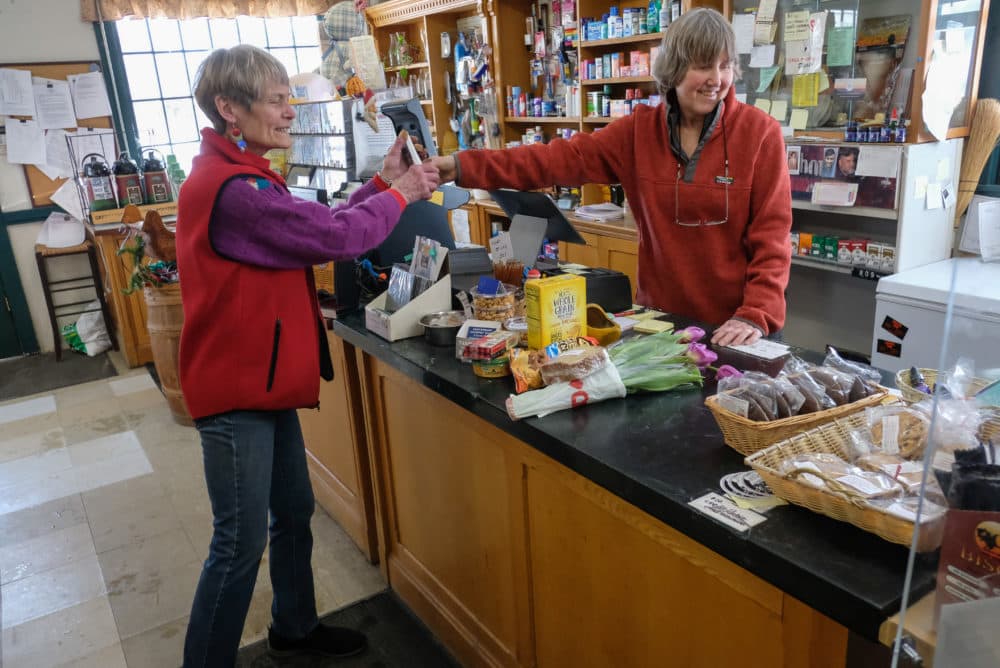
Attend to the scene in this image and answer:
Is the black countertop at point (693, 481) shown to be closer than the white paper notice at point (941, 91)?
Yes

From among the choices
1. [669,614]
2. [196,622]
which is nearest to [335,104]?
[196,622]

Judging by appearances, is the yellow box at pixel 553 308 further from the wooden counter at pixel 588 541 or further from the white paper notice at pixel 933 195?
the white paper notice at pixel 933 195

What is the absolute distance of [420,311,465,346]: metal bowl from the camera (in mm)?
1994

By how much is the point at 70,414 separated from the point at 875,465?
4.58 m

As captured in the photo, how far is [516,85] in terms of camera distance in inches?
203

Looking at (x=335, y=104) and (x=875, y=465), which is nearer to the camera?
(x=875, y=465)

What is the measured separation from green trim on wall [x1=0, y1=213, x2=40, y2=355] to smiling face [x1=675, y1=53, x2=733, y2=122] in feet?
17.1

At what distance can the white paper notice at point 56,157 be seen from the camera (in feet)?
17.8

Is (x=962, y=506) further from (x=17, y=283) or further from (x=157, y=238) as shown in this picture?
(x=17, y=283)

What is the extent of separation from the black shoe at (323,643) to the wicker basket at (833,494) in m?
1.58

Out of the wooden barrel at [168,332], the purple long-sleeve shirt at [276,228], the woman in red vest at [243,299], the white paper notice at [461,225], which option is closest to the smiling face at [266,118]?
the woman in red vest at [243,299]

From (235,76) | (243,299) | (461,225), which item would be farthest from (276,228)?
(461,225)

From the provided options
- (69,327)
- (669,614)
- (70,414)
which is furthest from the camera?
(69,327)

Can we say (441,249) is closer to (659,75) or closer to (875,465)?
(659,75)
